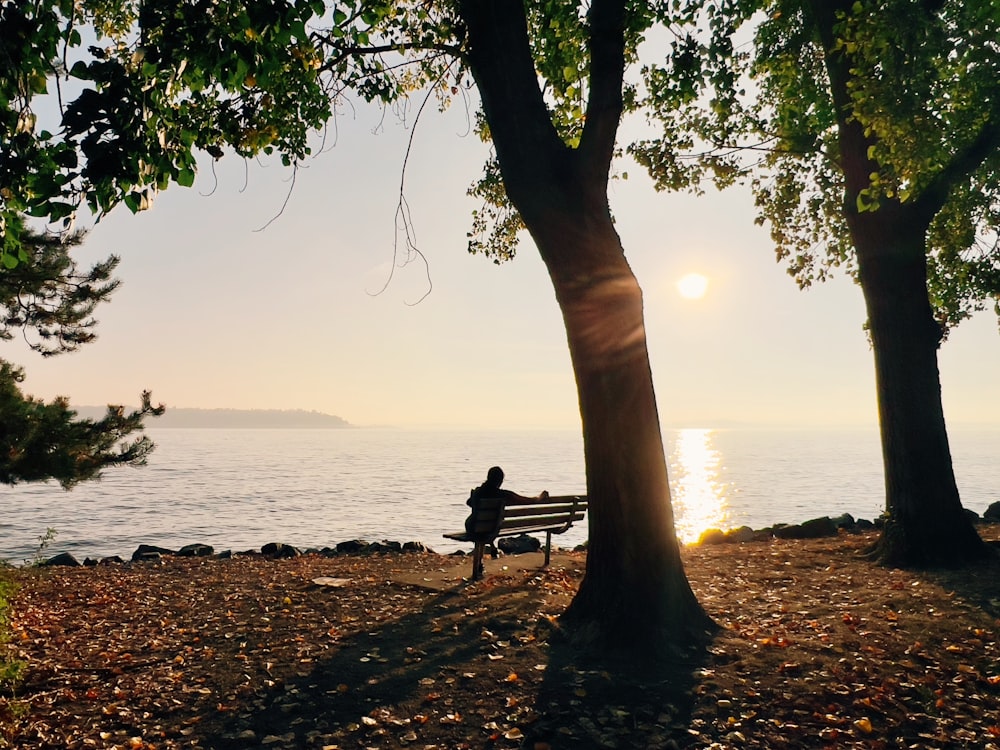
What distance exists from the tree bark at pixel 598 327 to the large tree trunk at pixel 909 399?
5328mm

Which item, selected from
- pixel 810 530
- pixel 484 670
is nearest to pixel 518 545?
pixel 810 530

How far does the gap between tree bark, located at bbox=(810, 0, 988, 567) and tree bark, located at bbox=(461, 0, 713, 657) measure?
5.32 metres

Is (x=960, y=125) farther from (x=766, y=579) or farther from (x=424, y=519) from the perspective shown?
(x=424, y=519)

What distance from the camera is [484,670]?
653cm

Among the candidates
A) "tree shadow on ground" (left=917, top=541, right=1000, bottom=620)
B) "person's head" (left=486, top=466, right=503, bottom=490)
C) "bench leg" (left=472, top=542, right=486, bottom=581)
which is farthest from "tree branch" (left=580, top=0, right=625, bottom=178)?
"tree shadow on ground" (left=917, top=541, right=1000, bottom=620)

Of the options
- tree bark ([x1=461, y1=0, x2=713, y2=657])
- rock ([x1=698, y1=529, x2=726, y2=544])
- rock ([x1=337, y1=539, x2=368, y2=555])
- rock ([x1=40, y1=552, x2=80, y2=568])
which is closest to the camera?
tree bark ([x1=461, y1=0, x2=713, y2=657])

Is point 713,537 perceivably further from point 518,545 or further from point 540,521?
point 540,521

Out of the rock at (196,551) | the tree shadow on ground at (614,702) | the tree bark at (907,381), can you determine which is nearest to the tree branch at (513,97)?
the tree shadow on ground at (614,702)

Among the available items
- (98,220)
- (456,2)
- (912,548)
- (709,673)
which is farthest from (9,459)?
(912,548)

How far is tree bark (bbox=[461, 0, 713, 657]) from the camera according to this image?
290 inches

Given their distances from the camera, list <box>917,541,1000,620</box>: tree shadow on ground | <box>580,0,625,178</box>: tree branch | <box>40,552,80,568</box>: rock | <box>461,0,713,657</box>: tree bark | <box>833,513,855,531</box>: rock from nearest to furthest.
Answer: <box>461,0,713,657</box>: tree bark, <box>580,0,625,178</box>: tree branch, <box>917,541,1000,620</box>: tree shadow on ground, <box>40,552,80,568</box>: rock, <box>833,513,855,531</box>: rock

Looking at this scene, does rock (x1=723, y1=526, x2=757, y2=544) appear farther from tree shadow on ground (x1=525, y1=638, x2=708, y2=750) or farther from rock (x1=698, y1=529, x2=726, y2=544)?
tree shadow on ground (x1=525, y1=638, x2=708, y2=750)

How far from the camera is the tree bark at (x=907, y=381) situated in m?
10.8

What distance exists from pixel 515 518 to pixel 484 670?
157 inches
